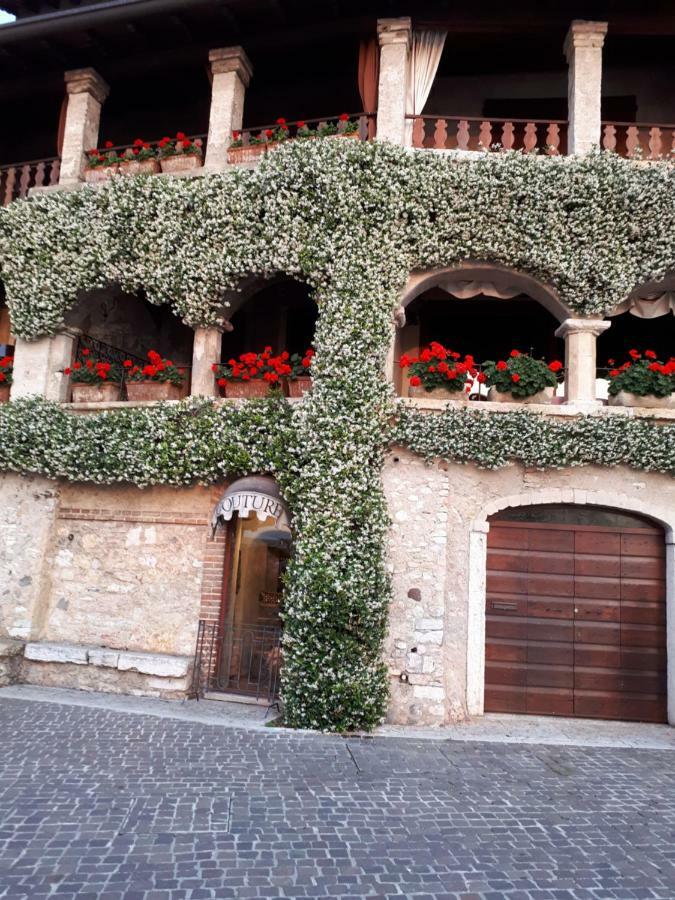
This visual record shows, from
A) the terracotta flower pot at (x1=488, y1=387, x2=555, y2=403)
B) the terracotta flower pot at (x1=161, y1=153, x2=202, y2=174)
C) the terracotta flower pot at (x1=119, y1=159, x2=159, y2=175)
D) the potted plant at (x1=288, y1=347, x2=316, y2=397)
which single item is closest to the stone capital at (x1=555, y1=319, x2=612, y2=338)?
the terracotta flower pot at (x1=488, y1=387, x2=555, y2=403)

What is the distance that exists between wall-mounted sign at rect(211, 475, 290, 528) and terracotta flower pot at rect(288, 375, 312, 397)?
115cm

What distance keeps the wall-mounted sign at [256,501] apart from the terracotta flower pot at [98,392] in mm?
2446

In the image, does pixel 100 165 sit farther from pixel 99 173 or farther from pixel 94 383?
pixel 94 383

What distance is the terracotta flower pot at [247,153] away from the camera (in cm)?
847

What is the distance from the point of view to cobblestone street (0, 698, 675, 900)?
3.64 meters

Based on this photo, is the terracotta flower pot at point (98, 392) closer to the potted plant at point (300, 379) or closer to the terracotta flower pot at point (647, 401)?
the potted plant at point (300, 379)

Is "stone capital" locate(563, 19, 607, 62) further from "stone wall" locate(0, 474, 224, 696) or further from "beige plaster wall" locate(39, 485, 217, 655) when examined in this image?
"beige plaster wall" locate(39, 485, 217, 655)

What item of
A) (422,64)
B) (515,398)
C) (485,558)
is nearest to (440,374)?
(515,398)

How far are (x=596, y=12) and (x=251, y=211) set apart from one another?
5.22 m

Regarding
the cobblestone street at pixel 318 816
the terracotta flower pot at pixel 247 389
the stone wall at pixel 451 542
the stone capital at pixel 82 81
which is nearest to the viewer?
the cobblestone street at pixel 318 816

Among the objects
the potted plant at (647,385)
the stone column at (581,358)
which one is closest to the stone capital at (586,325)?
the stone column at (581,358)

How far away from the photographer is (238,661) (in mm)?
7668

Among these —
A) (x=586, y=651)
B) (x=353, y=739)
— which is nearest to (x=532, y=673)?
(x=586, y=651)

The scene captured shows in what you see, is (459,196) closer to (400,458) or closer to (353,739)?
(400,458)
